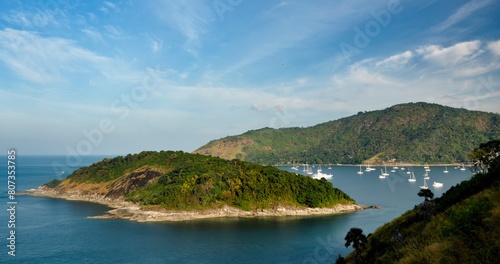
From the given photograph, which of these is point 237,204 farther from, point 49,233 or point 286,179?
point 49,233

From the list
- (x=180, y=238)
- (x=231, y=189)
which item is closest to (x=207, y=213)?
(x=231, y=189)

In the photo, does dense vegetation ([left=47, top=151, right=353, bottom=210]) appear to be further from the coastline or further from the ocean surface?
the ocean surface

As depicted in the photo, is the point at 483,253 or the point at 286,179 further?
the point at 286,179

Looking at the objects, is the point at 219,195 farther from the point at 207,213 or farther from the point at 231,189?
the point at 207,213

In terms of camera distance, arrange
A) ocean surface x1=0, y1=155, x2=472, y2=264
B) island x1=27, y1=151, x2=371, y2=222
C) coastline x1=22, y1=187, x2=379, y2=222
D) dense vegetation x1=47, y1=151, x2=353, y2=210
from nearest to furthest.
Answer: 1. ocean surface x1=0, y1=155, x2=472, y2=264
2. coastline x1=22, y1=187, x2=379, y2=222
3. island x1=27, y1=151, x2=371, y2=222
4. dense vegetation x1=47, y1=151, x2=353, y2=210

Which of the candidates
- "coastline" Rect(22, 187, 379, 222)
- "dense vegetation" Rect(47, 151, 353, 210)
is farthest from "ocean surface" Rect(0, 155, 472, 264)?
"dense vegetation" Rect(47, 151, 353, 210)

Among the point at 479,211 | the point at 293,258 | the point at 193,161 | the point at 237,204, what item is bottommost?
the point at 293,258

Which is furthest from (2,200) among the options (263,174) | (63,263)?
(263,174)

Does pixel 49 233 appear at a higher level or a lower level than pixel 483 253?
lower
